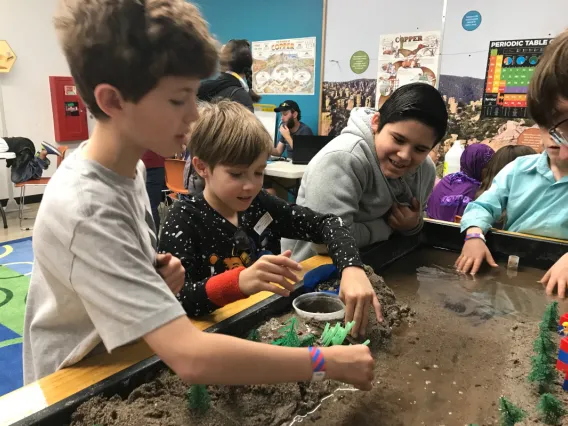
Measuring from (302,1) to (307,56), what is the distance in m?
0.54

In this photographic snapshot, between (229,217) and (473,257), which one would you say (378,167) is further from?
(229,217)

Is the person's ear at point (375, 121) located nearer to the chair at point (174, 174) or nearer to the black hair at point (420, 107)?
the black hair at point (420, 107)

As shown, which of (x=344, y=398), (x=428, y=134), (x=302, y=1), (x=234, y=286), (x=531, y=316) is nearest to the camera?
(x=344, y=398)

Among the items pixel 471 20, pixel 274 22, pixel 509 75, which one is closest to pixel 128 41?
pixel 509 75

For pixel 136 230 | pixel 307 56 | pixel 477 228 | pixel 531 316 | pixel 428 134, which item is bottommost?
pixel 531 316

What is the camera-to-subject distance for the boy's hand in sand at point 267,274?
0.87 meters

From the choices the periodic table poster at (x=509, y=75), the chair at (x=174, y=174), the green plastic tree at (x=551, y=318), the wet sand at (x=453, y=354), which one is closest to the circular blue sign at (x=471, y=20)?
the periodic table poster at (x=509, y=75)

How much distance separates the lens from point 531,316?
1085 millimetres

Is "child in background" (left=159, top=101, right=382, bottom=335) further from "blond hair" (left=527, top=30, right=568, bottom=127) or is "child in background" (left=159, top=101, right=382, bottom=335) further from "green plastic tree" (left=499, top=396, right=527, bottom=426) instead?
"blond hair" (left=527, top=30, right=568, bottom=127)

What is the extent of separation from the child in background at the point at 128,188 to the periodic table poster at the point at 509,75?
325cm

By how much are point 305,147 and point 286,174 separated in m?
0.61

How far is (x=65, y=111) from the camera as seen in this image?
526cm

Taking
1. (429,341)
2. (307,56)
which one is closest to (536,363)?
(429,341)

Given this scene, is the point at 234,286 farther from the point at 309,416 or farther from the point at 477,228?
the point at 477,228
